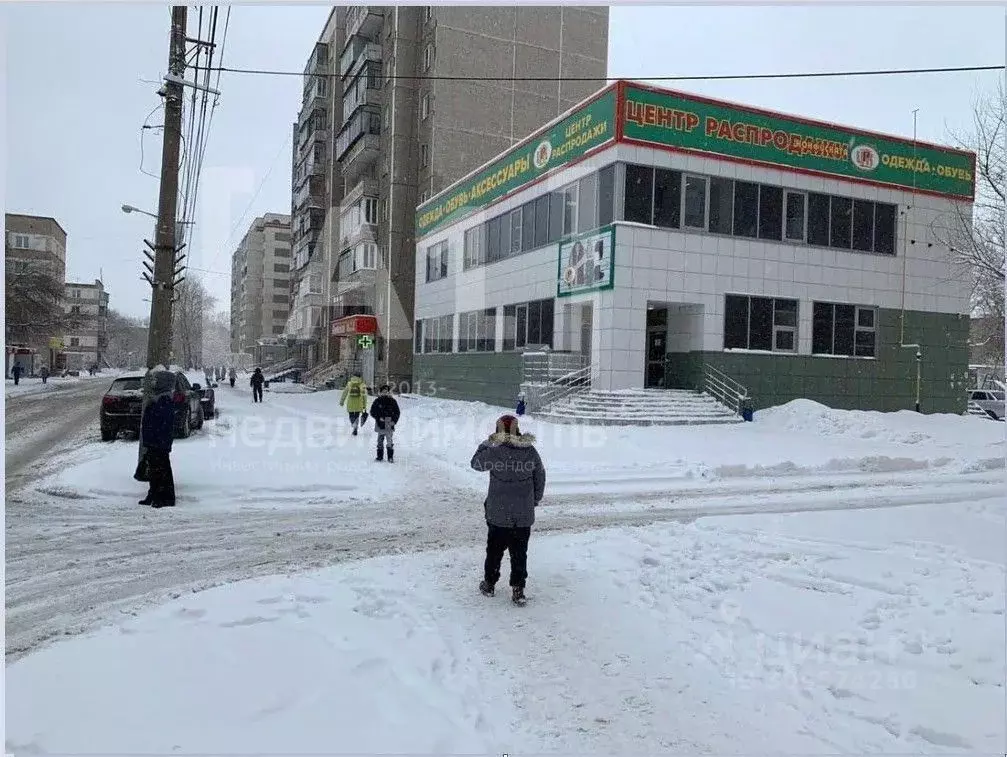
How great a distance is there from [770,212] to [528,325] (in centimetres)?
839

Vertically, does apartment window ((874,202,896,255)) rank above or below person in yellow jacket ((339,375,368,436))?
above

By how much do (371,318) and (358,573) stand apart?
29.7 m

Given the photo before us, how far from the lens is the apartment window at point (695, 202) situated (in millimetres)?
20016

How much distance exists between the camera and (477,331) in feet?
87.0

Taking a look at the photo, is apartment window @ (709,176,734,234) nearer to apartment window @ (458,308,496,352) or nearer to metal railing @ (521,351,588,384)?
metal railing @ (521,351,588,384)

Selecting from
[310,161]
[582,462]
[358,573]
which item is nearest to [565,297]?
[582,462]

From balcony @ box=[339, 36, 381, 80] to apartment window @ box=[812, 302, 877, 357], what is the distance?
90.4 ft

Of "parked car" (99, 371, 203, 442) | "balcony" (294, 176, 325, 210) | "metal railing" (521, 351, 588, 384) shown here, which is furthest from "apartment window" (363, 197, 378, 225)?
"parked car" (99, 371, 203, 442)

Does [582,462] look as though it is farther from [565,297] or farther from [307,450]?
[565,297]

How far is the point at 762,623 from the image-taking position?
5.23 metres

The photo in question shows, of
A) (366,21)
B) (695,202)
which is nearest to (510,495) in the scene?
(695,202)

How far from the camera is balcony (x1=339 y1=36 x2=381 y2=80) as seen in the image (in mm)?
37719

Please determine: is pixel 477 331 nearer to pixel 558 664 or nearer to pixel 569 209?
pixel 569 209

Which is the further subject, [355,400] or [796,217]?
[796,217]
